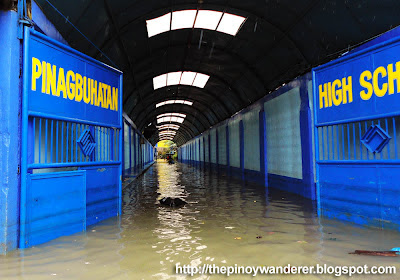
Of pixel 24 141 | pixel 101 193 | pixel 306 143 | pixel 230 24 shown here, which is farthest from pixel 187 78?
pixel 24 141

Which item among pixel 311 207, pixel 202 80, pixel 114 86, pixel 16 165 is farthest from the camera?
pixel 202 80

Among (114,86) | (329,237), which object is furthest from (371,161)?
(114,86)

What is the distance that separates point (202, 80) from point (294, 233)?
15568mm

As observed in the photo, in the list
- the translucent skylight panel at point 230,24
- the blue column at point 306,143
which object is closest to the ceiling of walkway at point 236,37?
the translucent skylight panel at point 230,24

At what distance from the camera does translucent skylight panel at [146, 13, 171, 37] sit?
423 inches

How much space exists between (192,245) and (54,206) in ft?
8.56

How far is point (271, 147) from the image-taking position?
13219 millimetres

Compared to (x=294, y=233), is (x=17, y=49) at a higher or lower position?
higher

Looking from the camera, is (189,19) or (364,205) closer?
(364,205)

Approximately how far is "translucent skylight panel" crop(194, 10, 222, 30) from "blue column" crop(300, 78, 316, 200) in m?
4.33

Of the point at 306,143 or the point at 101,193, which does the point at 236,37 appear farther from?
the point at 101,193

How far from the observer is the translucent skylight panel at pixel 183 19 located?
1090cm

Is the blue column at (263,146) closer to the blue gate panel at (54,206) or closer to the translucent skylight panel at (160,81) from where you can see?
the translucent skylight panel at (160,81)

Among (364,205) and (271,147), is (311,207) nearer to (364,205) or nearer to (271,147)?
(364,205)
